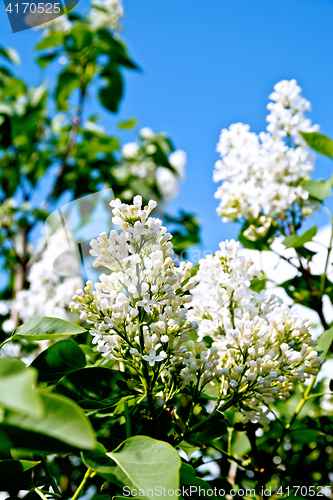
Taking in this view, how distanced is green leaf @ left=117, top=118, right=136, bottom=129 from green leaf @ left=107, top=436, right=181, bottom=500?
3470 mm

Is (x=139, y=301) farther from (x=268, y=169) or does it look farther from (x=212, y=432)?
(x=268, y=169)

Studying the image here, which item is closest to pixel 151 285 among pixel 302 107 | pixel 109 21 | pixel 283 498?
pixel 283 498

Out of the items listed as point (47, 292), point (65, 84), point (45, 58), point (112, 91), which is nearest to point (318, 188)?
point (47, 292)

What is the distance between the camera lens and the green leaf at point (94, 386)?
0.72 meters

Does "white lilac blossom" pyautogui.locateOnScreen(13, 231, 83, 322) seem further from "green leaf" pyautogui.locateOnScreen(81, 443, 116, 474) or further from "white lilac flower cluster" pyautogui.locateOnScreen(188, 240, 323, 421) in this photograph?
"green leaf" pyautogui.locateOnScreen(81, 443, 116, 474)

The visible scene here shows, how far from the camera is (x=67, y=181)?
3057mm

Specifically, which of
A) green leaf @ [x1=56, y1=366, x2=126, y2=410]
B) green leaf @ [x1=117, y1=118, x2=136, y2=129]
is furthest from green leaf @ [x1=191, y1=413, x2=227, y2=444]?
green leaf @ [x1=117, y1=118, x2=136, y2=129]

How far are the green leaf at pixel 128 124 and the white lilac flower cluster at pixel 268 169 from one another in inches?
83.8

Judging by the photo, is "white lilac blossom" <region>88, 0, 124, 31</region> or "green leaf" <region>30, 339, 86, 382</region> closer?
"green leaf" <region>30, 339, 86, 382</region>

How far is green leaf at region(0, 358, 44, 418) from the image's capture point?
1.07 ft

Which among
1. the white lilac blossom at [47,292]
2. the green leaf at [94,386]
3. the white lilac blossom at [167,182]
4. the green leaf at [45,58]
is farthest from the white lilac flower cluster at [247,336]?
the white lilac blossom at [167,182]

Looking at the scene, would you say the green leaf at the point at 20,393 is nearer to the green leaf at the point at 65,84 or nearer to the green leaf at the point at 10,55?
the green leaf at the point at 65,84

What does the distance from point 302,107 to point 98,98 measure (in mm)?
1698

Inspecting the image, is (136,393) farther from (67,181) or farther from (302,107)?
(67,181)
